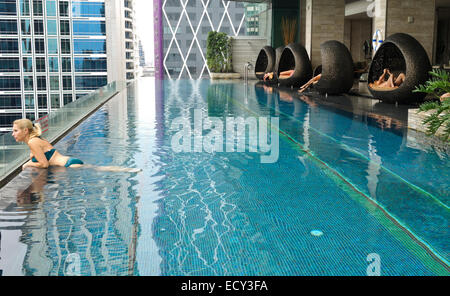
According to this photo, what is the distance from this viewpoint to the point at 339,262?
2.80 m

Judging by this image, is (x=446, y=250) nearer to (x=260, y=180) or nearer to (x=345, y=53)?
(x=260, y=180)

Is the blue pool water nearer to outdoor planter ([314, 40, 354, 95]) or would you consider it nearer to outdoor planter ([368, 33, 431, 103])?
outdoor planter ([368, 33, 431, 103])

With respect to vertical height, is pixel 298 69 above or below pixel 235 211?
above

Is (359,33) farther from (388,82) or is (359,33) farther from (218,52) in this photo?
(388,82)

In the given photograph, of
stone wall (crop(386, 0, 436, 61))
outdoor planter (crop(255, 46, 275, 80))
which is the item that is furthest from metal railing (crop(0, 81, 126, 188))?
outdoor planter (crop(255, 46, 275, 80))

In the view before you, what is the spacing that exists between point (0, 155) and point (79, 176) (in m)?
0.79

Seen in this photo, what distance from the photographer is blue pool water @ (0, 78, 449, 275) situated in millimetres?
2822

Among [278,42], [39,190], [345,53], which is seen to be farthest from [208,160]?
[278,42]

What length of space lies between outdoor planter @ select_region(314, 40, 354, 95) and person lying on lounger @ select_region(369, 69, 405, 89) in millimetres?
1109

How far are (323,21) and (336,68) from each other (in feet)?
24.2

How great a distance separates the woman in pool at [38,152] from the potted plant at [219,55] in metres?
21.9

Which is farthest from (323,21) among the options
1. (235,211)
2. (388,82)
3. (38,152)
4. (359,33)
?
(235,211)

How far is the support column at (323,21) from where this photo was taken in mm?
19016

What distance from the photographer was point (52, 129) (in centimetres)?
709
